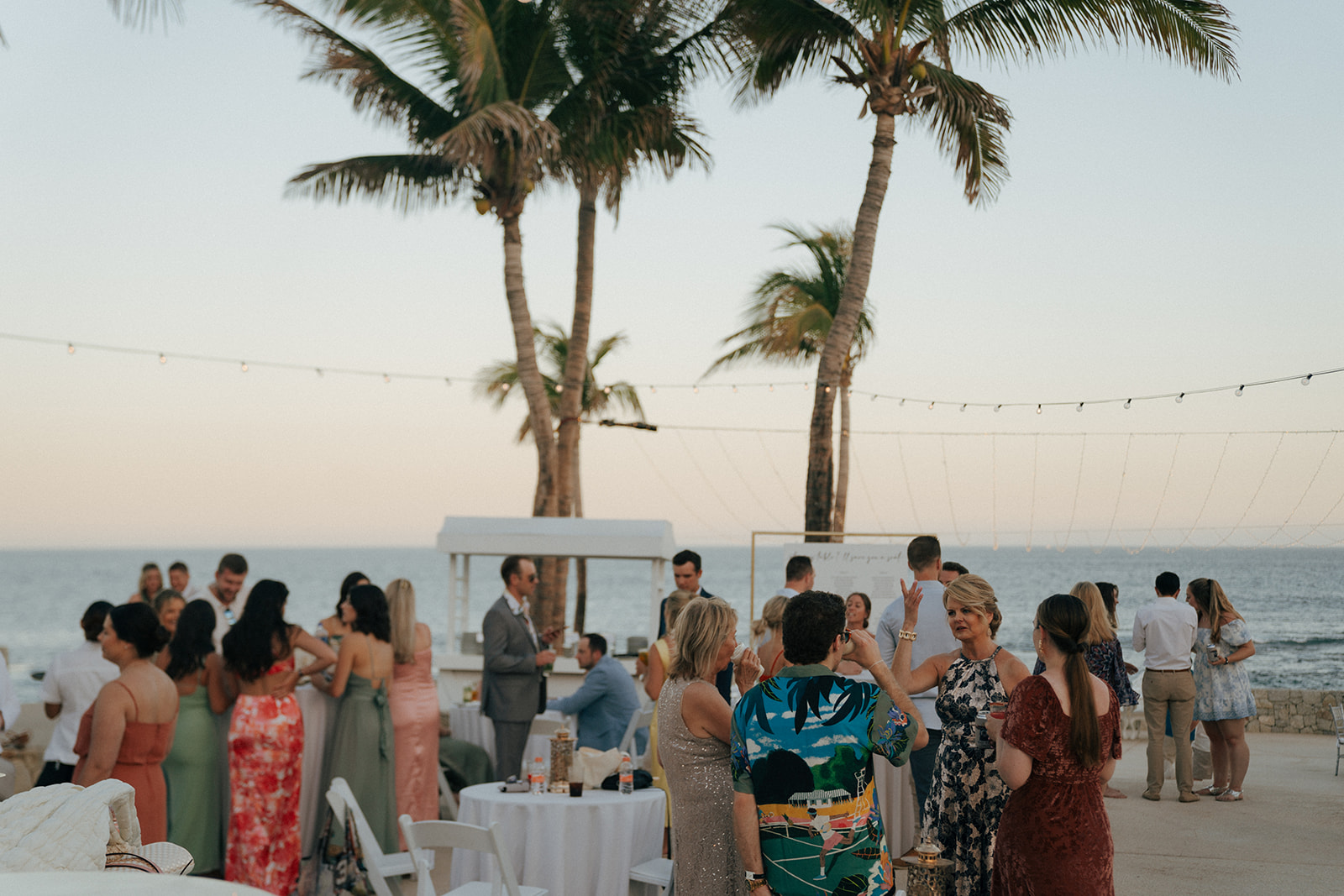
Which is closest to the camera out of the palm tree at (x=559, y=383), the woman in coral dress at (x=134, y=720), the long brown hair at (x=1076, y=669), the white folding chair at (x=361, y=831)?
the long brown hair at (x=1076, y=669)

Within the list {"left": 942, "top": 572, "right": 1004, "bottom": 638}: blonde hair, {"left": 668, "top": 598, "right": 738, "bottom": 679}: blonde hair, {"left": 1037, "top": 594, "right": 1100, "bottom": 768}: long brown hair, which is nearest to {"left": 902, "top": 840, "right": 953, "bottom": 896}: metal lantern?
{"left": 1037, "top": 594, "right": 1100, "bottom": 768}: long brown hair

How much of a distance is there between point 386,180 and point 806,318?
7.41 meters

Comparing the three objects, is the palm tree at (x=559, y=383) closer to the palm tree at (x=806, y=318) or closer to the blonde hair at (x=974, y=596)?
the palm tree at (x=806, y=318)

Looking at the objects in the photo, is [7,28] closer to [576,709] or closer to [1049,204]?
[576,709]

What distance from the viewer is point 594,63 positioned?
1300 cm

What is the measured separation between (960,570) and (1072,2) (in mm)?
5993

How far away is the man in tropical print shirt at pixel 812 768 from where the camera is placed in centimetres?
326

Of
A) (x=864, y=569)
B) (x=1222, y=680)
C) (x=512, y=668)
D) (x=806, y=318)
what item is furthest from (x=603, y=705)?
(x=806, y=318)

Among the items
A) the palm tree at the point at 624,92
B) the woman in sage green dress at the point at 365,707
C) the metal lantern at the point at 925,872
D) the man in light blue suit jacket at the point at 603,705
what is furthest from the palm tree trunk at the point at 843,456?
the metal lantern at the point at 925,872

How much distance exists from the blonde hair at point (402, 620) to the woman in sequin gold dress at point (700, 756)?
303 cm

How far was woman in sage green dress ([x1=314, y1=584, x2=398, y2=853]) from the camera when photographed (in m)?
6.33

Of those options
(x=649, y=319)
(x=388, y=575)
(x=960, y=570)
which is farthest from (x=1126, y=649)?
(x=388, y=575)

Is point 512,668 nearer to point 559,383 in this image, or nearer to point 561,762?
point 561,762

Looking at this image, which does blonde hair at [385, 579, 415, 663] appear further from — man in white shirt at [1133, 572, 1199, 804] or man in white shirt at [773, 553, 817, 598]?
man in white shirt at [1133, 572, 1199, 804]
